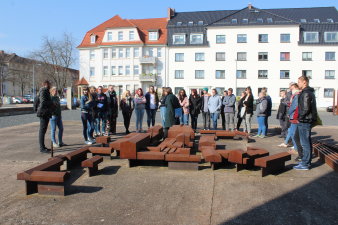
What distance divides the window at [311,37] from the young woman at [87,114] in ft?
156

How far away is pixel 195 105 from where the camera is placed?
38.1 feet

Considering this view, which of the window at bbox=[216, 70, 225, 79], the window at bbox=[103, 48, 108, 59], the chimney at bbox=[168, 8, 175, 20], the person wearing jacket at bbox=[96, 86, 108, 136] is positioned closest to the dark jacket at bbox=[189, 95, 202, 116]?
the person wearing jacket at bbox=[96, 86, 108, 136]

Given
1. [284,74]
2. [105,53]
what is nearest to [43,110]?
[284,74]

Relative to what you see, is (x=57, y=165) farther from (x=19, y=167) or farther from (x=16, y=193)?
(x=19, y=167)

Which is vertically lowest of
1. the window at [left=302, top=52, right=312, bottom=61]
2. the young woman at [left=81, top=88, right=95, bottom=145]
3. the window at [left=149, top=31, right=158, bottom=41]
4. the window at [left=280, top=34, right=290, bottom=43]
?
the young woman at [left=81, top=88, right=95, bottom=145]

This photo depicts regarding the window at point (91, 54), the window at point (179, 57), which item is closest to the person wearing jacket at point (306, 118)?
the window at point (179, 57)

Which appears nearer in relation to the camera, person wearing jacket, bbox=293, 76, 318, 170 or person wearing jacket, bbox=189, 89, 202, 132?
person wearing jacket, bbox=293, 76, 318, 170

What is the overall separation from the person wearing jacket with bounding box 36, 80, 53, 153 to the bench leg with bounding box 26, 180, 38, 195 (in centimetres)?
326

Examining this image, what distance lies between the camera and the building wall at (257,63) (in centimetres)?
4778

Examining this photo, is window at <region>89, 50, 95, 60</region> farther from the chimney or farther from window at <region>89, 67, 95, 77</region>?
the chimney

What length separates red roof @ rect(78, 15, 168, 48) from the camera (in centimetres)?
5409

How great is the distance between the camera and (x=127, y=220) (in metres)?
3.51

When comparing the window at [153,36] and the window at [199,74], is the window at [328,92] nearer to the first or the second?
the window at [199,74]

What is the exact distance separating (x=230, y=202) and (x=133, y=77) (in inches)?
2021
